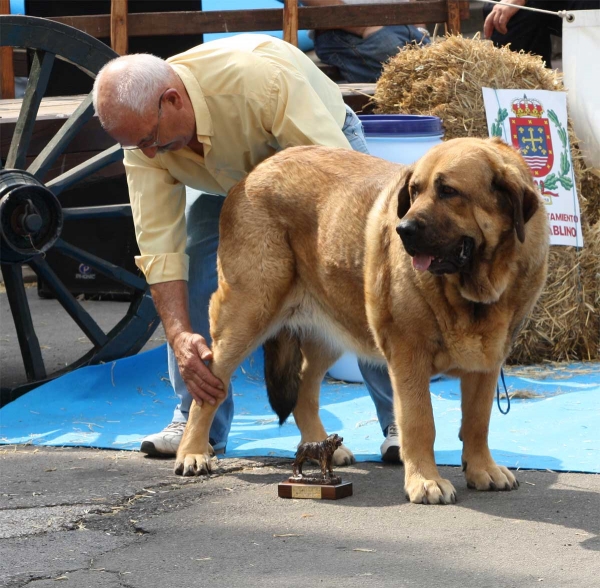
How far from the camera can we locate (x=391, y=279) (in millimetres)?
3666

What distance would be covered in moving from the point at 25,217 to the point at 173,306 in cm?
110

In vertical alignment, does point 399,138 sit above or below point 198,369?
above

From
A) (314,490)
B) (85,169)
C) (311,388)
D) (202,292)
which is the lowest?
(314,490)

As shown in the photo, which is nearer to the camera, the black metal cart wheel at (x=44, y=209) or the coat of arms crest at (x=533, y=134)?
the black metal cart wheel at (x=44, y=209)

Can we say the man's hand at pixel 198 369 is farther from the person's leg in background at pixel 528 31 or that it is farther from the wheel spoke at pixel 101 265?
the person's leg in background at pixel 528 31

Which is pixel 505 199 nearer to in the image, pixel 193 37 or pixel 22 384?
pixel 22 384

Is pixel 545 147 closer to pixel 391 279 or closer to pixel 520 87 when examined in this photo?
pixel 520 87

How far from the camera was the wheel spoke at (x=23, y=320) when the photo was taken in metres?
5.51

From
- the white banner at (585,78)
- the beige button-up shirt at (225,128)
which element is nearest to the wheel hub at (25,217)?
the beige button-up shirt at (225,128)

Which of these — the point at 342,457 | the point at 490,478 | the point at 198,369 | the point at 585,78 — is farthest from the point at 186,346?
the point at 585,78

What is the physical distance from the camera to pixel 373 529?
3.40 metres

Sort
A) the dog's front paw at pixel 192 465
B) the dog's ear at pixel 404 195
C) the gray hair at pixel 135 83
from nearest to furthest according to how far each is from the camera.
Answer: the dog's ear at pixel 404 195 → the gray hair at pixel 135 83 → the dog's front paw at pixel 192 465

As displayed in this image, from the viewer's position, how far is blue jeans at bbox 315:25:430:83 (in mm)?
7984

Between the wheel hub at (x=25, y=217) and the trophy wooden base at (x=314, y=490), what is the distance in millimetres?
1989
